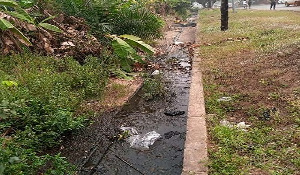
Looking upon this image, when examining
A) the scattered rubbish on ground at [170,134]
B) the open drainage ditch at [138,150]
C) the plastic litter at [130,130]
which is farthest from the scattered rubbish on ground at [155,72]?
the scattered rubbish on ground at [170,134]

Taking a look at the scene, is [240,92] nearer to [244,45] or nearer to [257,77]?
[257,77]

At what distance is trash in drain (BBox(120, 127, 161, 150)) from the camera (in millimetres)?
3795

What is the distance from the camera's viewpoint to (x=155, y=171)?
3.24 metres

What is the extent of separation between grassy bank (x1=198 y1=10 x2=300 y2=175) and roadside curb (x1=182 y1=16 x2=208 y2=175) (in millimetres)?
88

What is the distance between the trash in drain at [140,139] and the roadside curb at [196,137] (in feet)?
1.48

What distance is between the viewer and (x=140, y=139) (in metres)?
3.94

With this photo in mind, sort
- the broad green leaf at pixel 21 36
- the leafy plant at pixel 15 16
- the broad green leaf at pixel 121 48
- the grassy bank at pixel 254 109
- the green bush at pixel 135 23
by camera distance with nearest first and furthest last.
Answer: the grassy bank at pixel 254 109, the leafy plant at pixel 15 16, the broad green leaf at pixel 21 36, the broad green leaf at pixel 121 48, the green bush at pixel 135 23

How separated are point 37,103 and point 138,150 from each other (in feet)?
4.65

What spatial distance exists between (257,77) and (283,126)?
219cm

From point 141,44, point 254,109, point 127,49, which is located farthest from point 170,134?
point 141,44

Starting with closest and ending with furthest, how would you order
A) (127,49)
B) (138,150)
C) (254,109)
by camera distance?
(138,150)
(254,109)
(127,49)

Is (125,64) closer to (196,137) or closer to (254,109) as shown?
(254,109)

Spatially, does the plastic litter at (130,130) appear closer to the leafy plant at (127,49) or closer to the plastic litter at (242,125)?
the plastic litter at (242,125)

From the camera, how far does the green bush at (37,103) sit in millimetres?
2868
